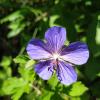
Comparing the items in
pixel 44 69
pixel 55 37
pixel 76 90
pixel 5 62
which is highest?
pixel 5 62

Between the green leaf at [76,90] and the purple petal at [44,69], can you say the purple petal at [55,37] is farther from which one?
the green leaf at [76,90]

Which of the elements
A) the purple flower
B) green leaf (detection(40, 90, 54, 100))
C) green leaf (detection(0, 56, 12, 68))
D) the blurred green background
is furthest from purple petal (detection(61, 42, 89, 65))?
green leaf (detection(0, 56, 12, 68))

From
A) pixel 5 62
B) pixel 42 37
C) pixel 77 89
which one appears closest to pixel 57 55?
pixel 77 89

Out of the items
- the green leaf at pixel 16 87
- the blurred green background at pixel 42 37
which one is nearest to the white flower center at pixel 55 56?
the blurred green background at pixel 42 37

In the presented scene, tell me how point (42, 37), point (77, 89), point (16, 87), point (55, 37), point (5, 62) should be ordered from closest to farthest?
point (55, 37)
point (77, 89)
point (16, 87)
point (42, 37)
point (5, 62)

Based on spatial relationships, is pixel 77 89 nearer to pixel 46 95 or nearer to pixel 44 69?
pixel 46 95

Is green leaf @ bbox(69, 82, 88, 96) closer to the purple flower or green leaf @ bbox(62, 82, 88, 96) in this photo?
green leaf @ bbox(62, 82, 88, 96)
